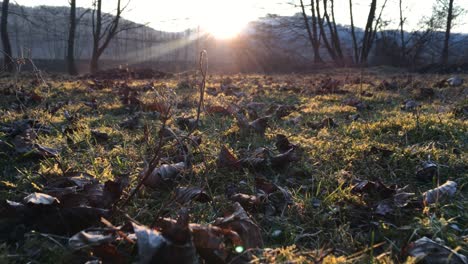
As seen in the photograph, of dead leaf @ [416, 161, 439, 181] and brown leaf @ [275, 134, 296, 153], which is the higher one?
brown leaf @ [275, 134, 296, 153]

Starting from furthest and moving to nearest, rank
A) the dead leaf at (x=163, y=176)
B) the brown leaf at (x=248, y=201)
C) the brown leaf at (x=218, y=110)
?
the brown leaf at (x=218, y=110) < the dead leaf at (x=163, y=176) < the brown leaf at (x=248, y=201)

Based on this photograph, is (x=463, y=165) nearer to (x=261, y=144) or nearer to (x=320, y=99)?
(x=261, y=144)

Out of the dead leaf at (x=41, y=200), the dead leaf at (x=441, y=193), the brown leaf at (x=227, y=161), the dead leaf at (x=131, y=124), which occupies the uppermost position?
the dead leaf at (x=131, y=124)

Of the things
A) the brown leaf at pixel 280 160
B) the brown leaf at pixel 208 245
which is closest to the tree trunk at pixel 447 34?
the brown leaf at pixel 280 160

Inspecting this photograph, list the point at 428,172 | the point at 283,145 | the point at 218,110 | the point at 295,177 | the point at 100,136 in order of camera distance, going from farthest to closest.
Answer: the point at 218,110 < the point at 100,136 < the point at 283,145 < the point at 295,177 < the point at 428,172

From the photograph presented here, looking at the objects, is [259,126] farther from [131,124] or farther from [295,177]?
[131,124]

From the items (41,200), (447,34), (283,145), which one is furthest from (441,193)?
(447,34)

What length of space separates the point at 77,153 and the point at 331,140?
1.83 meters

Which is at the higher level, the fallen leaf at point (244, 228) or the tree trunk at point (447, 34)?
the tree trunk at point (447, 34)

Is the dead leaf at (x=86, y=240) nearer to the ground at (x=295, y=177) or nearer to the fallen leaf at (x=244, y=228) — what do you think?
the ground at (x=295, y=177)

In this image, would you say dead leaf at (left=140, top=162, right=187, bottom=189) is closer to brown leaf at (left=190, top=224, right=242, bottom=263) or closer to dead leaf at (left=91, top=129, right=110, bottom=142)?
brown leaf at (left=190, top=224, right=242, bottom=263)

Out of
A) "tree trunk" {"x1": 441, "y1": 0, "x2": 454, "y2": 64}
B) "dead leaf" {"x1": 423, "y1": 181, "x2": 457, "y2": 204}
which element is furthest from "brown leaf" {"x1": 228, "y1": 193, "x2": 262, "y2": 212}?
"tree trunk" {"x1": 441, "y1": 0, "x2": 454, "y2": 64}

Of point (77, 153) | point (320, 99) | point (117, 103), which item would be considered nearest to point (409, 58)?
point (320, 99)

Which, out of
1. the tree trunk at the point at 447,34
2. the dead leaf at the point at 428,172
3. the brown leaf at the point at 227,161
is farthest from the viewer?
the tree trunk at the point at 447,34
